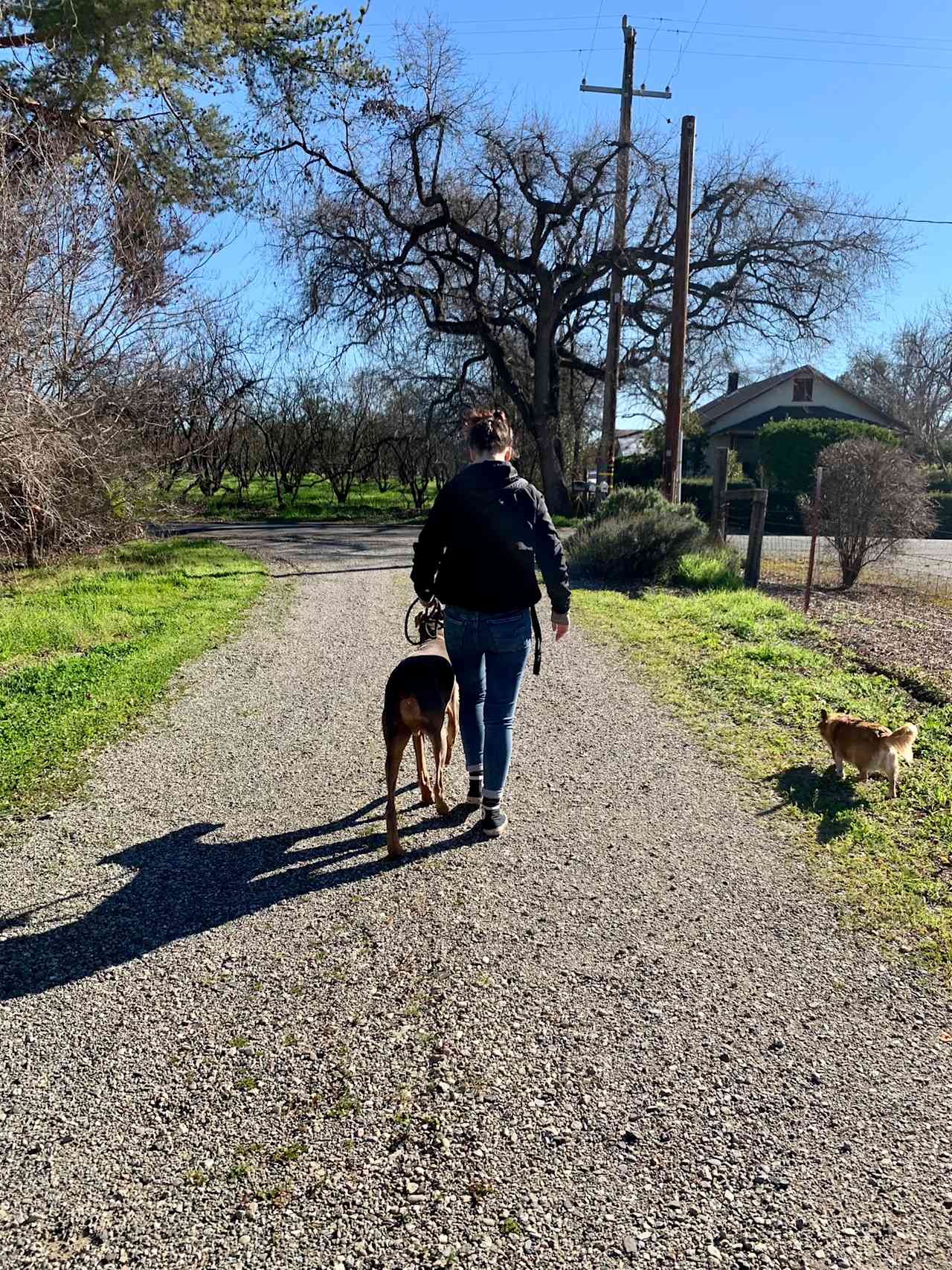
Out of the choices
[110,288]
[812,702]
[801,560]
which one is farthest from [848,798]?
[801,560]

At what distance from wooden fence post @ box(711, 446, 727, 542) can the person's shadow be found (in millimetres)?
9835

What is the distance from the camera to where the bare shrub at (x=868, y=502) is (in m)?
12.6

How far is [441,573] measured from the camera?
4.25 m

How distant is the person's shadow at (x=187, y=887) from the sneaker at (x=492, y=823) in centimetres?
9

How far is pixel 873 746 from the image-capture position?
478 centimetres

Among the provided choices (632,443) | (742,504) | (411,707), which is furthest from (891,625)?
(632,443)

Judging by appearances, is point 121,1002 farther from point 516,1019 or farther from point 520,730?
point 520,730

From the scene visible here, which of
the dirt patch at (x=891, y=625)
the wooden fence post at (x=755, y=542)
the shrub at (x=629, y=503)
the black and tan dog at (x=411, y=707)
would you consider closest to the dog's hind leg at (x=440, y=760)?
the black and tan dog at (x=411, y=707)

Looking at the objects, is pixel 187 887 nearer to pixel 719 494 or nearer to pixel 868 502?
pixel 719 494

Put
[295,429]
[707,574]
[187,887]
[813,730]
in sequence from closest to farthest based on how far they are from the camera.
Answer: [187,887] → [813,730] → [707,574] → [295,429]

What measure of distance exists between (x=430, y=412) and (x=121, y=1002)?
23.2m

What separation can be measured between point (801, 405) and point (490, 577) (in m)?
43.0

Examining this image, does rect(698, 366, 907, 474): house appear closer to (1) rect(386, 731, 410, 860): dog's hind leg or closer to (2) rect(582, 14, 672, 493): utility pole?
(2) rect(582, 14, 672, 493): utility pole

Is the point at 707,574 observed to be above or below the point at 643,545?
below
